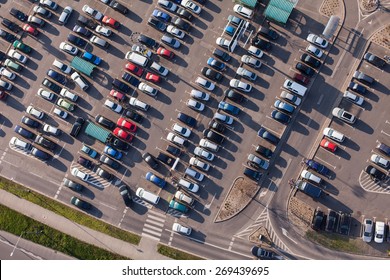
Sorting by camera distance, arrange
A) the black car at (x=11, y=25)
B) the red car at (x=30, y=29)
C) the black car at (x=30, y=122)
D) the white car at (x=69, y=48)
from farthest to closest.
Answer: the black car at (x=11, y=25) < the red car at (x=30, y=29) < the white car at (x=69, y=48) < the black car at (x=30, y=122)

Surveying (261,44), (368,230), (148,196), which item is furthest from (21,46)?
(368,230)

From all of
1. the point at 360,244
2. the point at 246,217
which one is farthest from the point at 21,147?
the point at 360,244

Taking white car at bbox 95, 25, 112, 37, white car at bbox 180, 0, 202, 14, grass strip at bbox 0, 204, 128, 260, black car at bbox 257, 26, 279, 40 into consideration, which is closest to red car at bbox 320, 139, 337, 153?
black car at bbox 257, 26, 279, 40

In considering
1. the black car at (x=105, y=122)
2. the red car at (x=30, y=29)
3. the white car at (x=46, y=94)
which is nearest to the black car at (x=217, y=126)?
the black car at (x=105, y=122)

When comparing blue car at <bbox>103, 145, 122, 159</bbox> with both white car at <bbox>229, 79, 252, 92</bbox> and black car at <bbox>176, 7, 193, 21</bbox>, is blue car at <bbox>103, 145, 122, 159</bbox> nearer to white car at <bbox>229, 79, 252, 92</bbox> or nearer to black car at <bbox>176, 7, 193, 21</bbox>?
white car at <bbox>229, 79, 252, 92</bbox>

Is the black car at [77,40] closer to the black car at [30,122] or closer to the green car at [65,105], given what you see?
the green car at [65,105]
